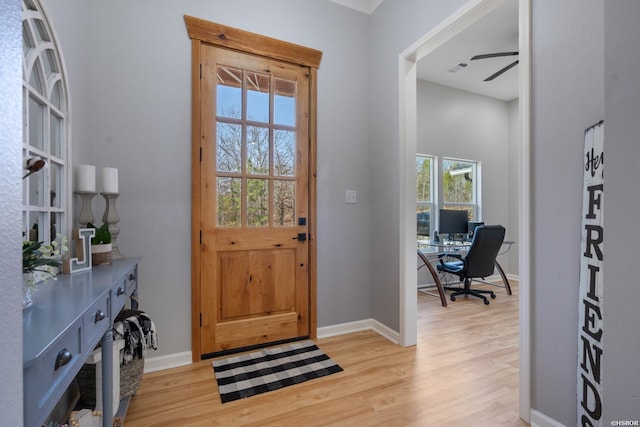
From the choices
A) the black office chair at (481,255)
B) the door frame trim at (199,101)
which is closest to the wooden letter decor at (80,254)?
the door frame trim at (199,101)

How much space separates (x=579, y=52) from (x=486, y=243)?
2.67m

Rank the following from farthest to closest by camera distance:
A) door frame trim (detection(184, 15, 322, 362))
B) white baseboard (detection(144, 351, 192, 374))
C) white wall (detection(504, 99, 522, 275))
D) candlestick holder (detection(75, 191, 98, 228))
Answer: white wall (detection(504, 99, 522, 275))
door frame trim (detection(184, 15, 322, 362))
white baseboard (detection(144, 351, 192, 374))
candlestick holder (detection(75, 191, 98, 228))

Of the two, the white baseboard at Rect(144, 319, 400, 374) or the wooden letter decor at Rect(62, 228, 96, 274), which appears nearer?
the wooden letter decor at Rect(62, 228, 96, 274)

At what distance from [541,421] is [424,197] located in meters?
3.37

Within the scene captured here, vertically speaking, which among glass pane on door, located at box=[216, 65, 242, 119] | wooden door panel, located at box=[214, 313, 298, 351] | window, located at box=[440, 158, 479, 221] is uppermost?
glass pane on door, located at box=[216, 65, 242, 119]

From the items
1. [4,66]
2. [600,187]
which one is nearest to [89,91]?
[4,66]

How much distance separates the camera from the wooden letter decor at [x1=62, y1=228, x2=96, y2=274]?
139cm

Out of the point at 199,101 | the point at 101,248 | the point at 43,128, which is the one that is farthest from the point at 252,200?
the point at 43,128

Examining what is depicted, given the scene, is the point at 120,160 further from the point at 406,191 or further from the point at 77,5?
the point at 406,191

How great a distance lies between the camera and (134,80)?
2.04 metres

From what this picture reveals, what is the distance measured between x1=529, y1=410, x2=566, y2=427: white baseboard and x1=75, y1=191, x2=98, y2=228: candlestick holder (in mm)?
2681

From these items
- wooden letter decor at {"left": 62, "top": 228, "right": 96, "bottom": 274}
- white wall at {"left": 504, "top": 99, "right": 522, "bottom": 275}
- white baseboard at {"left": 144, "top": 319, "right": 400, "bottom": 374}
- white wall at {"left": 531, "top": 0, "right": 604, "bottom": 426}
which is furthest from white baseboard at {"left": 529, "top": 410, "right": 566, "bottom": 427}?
white wall at {"left": 504, "top": 99, "right": 522, "bottom": 275}

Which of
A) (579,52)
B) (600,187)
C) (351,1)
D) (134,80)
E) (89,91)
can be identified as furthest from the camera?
(351,1)

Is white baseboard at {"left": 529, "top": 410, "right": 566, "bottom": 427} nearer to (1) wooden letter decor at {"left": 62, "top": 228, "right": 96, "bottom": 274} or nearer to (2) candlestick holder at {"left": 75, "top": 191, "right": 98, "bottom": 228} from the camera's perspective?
(1) wooden letter decor at {"left": 62, "top": 228, "right": 96, "bottom": 274}
